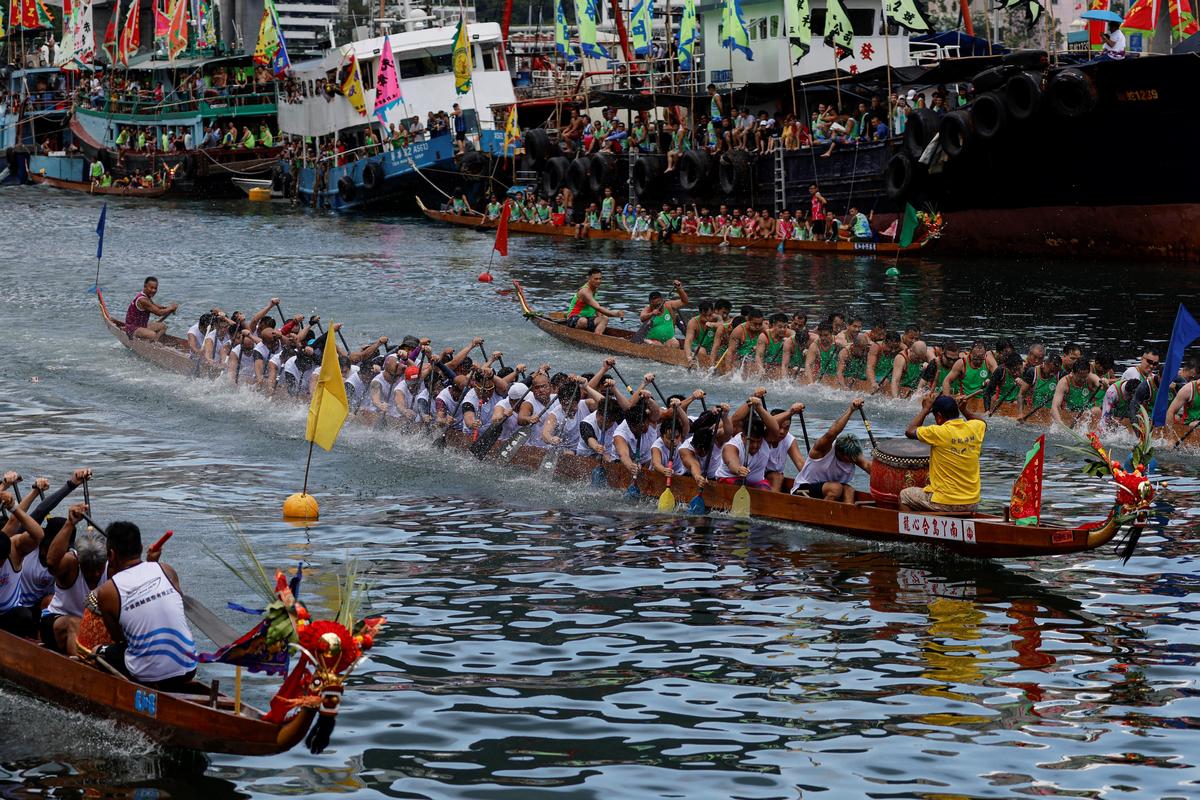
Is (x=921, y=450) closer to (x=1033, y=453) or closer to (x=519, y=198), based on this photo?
(x=1033, y=453)

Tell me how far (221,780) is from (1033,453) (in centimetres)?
808

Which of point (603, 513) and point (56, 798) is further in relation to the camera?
point (603, 513)

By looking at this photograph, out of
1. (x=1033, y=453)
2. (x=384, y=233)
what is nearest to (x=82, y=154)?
(x=384, y=233)

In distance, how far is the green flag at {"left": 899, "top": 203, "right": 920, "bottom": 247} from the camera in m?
41.1

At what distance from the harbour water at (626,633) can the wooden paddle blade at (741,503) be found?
0.57ft

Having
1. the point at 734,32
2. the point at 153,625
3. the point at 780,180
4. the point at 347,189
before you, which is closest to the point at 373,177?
the point at 347,189

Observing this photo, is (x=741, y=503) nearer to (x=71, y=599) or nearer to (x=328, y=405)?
(x=328, y=405)

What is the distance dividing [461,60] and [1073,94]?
952 inches

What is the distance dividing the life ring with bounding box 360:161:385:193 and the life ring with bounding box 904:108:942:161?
2535cm

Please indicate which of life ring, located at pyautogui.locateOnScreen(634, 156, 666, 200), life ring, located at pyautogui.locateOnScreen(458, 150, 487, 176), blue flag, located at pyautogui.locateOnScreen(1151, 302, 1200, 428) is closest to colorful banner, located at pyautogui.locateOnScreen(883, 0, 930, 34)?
life ring, located at pyautogui.locateOnScreen(634, 156, 666, 200)

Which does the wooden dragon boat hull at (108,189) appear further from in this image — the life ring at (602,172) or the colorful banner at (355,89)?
the life ring at (602,172)

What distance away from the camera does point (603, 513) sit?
61.0ft

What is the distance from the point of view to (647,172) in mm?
51812

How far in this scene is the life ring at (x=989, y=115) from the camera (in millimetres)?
38656
